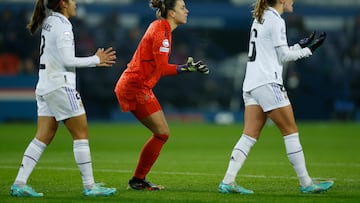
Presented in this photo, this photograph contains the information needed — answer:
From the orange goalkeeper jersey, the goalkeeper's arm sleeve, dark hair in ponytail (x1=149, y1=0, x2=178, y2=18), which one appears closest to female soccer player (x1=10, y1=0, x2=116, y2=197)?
the orange goalkeeper jersey

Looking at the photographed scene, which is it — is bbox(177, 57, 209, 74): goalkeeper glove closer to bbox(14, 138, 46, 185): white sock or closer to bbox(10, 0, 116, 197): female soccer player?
bbox(10, 0, 116, 197): female soccer player

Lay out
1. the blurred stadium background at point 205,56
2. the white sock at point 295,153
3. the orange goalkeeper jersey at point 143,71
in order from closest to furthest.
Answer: the white sock at point 295,153 → the orange goalkeeper jersey at point 143,71 → the blurred stadium background at point 205,56

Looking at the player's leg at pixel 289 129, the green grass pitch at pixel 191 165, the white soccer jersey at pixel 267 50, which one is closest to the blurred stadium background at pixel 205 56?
the green grass pitch at pixel 191 165

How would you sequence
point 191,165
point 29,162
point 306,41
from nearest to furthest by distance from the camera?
point 29,162 → point 306,41 → point 191,165

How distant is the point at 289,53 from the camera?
32.1ft

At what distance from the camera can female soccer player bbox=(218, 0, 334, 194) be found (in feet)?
32.3

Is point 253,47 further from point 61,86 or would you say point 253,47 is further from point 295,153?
point 61,86

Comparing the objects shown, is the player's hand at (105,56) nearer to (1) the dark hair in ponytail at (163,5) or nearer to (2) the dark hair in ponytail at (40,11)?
(2) the dark hair in ponytail at (40,11)

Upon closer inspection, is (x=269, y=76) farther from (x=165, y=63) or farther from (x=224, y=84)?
(x=224, y=84)

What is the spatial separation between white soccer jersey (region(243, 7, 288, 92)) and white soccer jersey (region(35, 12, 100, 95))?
1.80 meters

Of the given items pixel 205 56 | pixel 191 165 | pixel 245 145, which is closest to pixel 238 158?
pixel 245 145

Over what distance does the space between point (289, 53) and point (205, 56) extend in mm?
21490

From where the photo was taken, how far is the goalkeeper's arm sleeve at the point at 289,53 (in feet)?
32.1

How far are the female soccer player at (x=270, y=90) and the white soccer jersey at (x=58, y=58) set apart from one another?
1.83 meters
